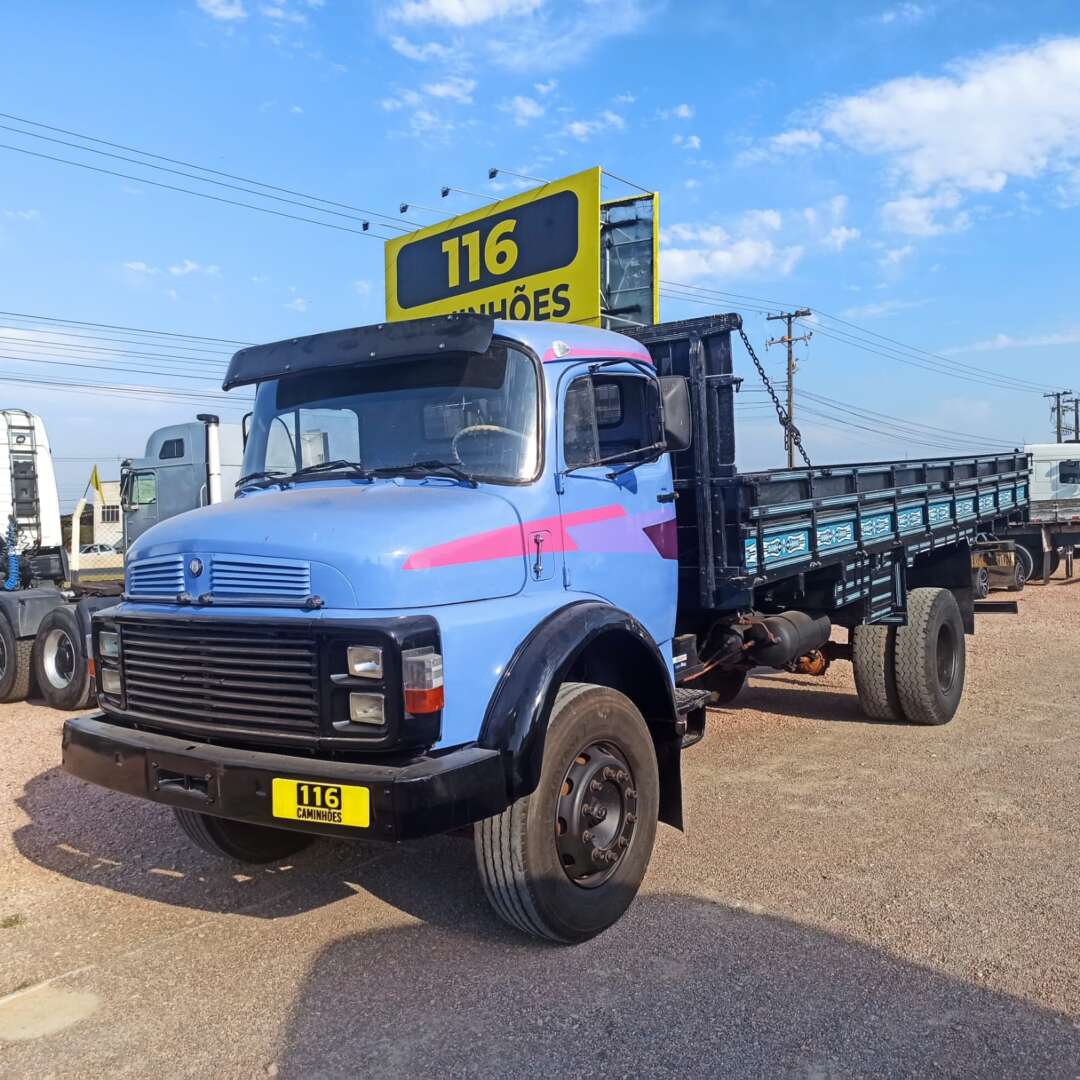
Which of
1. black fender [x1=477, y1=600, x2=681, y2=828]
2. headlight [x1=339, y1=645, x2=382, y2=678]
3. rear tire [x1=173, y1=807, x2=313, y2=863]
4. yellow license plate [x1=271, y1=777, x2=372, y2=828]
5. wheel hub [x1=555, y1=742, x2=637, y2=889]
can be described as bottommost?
rear tire [x1=173, y1=807, x2=313, y2=863]

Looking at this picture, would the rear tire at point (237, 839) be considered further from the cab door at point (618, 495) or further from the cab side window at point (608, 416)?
the cab side window at point (608, 416)

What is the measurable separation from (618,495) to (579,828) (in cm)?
150

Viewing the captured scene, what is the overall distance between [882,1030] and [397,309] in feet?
29.4

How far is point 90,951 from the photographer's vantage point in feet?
12.8

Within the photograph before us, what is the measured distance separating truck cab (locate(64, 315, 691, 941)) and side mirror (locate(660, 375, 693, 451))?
1cm

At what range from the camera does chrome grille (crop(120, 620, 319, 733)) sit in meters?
3.32

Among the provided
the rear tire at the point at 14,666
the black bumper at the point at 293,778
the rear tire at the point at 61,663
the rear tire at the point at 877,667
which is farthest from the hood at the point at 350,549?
the rear tire at the point at 14,666

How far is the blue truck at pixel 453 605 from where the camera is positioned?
326cm

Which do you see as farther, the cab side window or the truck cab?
the cab side window

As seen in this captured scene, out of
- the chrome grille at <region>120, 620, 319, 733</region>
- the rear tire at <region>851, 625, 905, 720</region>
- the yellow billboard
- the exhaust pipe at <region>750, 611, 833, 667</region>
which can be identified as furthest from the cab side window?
the yellow billboard

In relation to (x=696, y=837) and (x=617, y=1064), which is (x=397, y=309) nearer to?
(x=696, y=837)

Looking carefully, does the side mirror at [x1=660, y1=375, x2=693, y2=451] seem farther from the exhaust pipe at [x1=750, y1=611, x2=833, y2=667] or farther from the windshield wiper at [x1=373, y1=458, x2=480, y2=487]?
the exhaust pipe at [x1=750, y1=611, x2=833, y2=667]

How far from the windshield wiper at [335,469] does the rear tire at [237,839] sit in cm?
157

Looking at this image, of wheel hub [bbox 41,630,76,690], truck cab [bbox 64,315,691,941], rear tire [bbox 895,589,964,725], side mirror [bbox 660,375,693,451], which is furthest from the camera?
wheel hub [bbox 41,630,76,690]
